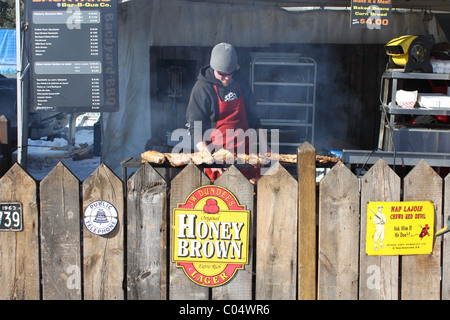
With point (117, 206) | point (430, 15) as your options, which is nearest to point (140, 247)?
point (117, 206)

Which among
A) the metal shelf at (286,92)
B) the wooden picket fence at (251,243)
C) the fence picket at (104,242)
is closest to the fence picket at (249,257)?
the wooden picket fence at (251,243)

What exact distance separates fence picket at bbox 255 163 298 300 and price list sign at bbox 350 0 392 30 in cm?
371

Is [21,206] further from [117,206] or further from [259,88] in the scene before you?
[259,88]

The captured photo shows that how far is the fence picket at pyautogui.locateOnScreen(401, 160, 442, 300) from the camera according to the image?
120 inches

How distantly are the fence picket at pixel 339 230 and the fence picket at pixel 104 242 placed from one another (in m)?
1.27

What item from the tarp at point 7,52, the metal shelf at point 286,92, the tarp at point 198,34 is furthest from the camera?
the tarp at point 7,52

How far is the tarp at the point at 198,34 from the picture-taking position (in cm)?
794

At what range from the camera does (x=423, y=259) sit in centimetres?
308

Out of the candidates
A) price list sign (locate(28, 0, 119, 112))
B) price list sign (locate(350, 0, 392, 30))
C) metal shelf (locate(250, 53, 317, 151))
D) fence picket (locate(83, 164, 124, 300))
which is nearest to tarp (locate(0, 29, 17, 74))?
price list sign (locate(28, 0, 119, 112))

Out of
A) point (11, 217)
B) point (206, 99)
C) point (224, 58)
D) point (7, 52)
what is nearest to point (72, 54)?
point (206, 99)

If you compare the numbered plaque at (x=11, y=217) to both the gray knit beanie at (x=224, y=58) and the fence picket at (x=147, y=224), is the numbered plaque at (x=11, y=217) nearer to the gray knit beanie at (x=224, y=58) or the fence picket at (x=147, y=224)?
the fence picket at (x=147, y=224)

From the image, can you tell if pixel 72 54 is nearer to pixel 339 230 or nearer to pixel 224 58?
pixel 224 58

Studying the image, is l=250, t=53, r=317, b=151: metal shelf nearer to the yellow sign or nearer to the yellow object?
the yellow object

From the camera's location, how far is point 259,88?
8391mm
